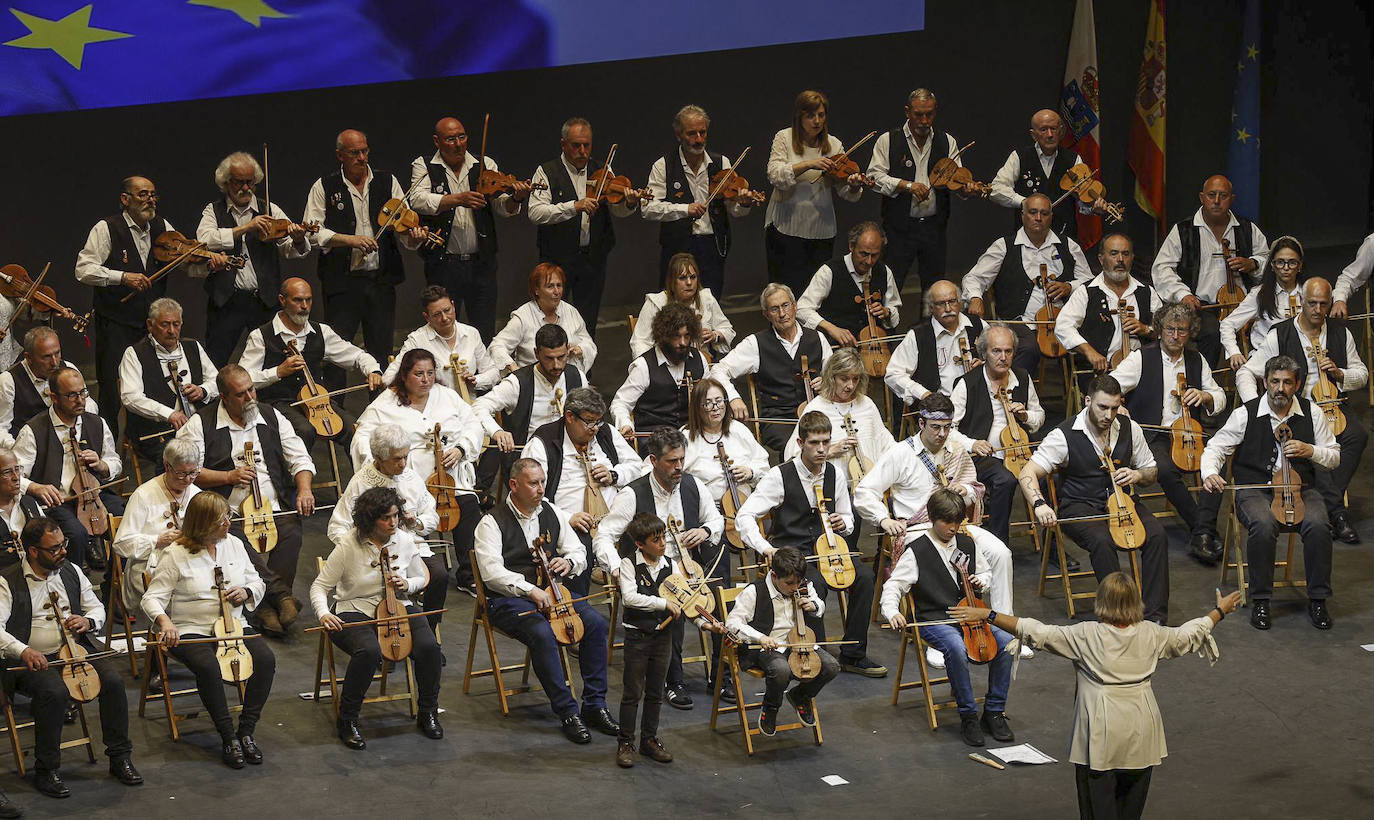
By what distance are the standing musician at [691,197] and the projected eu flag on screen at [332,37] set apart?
1210mm

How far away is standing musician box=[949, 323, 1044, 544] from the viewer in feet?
26.2

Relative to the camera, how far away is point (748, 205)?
9.07 meters

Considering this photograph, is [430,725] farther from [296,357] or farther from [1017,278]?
[1017,278]

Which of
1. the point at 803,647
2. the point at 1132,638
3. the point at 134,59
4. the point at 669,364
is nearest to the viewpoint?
the point at 1132,638

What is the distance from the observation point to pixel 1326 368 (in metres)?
8.37

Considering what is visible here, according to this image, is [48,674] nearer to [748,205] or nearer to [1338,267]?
[748,205]

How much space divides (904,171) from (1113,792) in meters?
4.49

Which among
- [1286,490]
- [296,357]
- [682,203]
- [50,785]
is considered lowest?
[50,785]

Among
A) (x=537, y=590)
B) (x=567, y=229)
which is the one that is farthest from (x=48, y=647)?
(x=567, y=229)

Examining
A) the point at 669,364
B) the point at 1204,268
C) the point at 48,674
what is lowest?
the point at 48,674

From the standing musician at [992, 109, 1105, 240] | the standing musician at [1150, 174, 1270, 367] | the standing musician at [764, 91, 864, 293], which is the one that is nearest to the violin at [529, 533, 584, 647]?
the standing musician at [764, 91, 864, 293]

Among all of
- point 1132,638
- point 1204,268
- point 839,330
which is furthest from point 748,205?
point 1132,638

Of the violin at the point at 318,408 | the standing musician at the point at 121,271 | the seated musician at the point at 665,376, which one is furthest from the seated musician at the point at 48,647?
the seated musician at the point at 665,376

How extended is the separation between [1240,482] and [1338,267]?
14.2 feet
